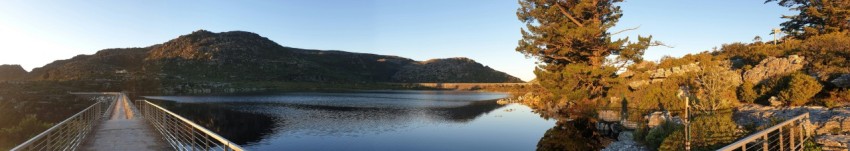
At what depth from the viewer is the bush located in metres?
20.5

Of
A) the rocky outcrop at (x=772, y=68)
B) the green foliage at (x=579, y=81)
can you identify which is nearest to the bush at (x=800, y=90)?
the rocky outcrop at (x=772, y=68)

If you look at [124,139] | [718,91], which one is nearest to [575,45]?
[718,91]

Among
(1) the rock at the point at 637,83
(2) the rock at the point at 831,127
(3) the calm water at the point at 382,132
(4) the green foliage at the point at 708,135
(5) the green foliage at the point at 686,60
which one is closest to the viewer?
(2) the rock at the point at 831,127

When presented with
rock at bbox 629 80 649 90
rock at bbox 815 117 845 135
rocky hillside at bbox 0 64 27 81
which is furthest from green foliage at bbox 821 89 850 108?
rocky hillside at bbox 0 64 27 81

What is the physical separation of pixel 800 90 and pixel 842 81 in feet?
5.98

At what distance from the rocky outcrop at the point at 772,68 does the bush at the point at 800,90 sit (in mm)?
3600

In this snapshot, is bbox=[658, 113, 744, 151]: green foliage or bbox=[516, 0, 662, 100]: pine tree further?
bbox=[516, 0, 662, 100]: pine tree

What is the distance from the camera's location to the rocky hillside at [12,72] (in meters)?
154

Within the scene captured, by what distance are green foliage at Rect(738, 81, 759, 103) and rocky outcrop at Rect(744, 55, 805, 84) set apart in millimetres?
1134

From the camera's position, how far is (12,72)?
158750 millimetres

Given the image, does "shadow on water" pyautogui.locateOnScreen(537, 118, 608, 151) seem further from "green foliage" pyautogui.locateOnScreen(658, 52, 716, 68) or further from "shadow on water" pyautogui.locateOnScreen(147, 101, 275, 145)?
"shadow on water" pyautogui.locateOnScreen(147, 101, 275, 145)

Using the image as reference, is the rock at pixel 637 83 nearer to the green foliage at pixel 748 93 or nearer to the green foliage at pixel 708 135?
the green foliage at pixel 748 93

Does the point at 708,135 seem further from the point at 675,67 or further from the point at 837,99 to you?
the point at 675,67

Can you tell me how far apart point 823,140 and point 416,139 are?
19.6 metres
